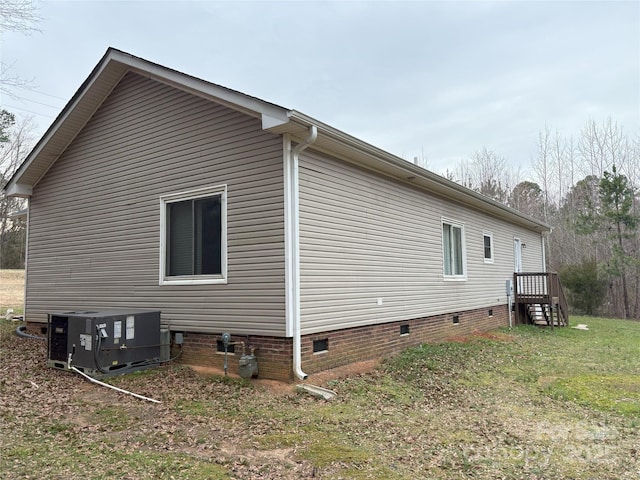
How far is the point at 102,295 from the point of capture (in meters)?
8.90

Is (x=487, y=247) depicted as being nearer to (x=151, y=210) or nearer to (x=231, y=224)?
(x=231, y=224)

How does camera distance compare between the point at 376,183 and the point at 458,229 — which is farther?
the point at 458,229

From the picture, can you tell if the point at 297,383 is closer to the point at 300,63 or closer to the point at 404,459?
the point at 404,459

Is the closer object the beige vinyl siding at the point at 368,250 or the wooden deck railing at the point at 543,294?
the beige vinyl siding at the point at 368,250

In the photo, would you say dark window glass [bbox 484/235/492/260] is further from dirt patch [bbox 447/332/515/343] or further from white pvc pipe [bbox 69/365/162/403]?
white pvc pipe [bbox 69/365/162/403]

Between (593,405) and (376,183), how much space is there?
189 inches

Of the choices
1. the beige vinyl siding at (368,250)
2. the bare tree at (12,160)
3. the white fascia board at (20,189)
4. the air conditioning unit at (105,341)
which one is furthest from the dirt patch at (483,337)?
the bare tree at (12,160)

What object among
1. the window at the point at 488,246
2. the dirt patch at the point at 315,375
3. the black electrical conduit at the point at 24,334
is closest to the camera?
the dirt patch at the point at 315,375

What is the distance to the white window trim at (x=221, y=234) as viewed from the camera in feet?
23.2

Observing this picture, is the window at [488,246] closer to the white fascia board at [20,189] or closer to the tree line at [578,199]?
the tree line at [578,199]

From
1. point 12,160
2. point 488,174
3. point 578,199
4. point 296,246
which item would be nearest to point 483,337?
point 296,246

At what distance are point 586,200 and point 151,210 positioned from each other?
71.2 ft

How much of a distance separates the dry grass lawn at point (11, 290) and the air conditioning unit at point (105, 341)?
12.1 metres

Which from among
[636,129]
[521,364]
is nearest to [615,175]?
[636,129]
